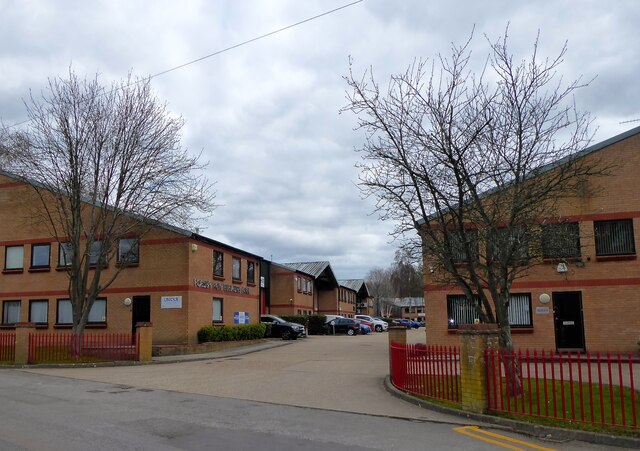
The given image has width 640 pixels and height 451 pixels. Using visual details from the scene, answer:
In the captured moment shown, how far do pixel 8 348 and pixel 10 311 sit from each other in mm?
10994

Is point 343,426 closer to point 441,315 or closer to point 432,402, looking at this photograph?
point 432,402

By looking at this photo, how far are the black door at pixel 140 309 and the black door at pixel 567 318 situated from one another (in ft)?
61.6

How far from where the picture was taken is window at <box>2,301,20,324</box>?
30.2 meters

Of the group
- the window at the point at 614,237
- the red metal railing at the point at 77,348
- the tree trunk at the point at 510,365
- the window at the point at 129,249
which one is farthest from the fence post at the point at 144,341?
the window at the point at 614,237

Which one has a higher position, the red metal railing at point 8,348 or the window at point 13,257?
the window at point 13,257

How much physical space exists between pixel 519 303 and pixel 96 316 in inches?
812

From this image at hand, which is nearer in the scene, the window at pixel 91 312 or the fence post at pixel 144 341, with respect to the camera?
the fence post at pixel 144 341

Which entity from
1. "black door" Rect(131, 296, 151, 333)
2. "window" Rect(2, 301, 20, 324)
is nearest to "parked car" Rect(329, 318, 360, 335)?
"black door" Rect(131, 296, 151, 333)

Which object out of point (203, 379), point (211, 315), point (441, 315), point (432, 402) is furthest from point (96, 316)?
point (432, 402)

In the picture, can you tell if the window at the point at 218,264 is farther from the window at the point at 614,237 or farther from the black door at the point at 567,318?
the window at the point at 614,237

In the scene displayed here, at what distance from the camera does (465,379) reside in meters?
9.95

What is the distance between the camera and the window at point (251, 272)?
1388 inches

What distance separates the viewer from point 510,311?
71.9ft

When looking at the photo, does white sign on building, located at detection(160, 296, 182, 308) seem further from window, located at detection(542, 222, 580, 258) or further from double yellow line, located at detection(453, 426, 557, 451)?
double yellow line, located at detection(453, 426, 557, 451)
